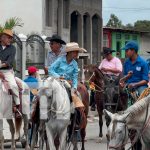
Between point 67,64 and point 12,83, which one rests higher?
point 67,64

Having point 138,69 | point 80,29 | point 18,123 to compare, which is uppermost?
point 80,29

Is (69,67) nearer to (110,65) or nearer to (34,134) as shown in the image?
(34,134)

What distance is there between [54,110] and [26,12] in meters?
30.7

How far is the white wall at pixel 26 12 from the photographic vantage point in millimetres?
40031

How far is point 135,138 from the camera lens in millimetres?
9352

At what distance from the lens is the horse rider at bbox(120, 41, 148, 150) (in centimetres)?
1170

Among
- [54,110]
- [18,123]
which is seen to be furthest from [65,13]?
[54,110]

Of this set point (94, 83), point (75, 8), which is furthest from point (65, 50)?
point (75, 8)

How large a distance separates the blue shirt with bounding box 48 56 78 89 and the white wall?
28.6 meters

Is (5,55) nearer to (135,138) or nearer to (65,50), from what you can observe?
(65,50)

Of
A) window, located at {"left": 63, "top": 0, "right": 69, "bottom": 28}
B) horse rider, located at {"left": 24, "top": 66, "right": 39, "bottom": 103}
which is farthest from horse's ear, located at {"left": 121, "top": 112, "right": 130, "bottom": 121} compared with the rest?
window, located at {"left": 63, "top": 0, "right": 69, "bottom": 28}

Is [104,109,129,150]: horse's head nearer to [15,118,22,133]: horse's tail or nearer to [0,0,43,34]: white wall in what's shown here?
[15,118,22,133]: horse's tail

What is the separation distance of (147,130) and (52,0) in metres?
32.3

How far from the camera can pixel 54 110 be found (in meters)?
10.5
